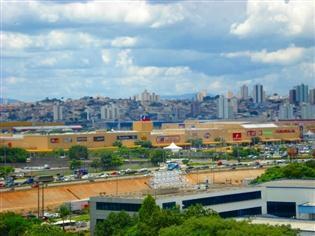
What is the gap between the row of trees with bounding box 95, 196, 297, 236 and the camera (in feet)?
104

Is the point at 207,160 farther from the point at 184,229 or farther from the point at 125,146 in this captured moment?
the point at 184,229

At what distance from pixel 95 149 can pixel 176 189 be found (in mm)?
68942

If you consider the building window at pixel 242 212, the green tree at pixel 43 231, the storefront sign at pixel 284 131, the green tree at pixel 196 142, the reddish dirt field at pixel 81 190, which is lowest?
the reddish dirt field at pixel 81 190

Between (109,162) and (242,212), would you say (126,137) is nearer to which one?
(109,162)

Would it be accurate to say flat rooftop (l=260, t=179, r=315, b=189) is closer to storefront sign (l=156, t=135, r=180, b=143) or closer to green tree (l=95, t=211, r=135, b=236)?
green tree (l=95, t=211, r=135, b=236)

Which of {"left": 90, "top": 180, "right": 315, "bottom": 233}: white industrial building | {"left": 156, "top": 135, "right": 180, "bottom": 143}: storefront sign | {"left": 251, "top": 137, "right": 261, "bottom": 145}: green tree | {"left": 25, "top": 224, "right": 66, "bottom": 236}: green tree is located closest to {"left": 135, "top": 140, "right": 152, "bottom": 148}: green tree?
{"left": 156, "top": 135, "right": 180, "bottom": 143}: storefront sign

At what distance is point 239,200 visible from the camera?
48.2 meters

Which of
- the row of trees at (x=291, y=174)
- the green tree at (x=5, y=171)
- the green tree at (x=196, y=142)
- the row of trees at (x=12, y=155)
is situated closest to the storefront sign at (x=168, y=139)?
the green tree at (x=196, y=142)

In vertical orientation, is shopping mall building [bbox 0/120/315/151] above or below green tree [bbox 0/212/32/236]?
above

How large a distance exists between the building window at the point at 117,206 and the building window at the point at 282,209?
8671 millimetres

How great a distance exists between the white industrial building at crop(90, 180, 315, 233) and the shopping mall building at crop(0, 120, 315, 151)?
66043 mm

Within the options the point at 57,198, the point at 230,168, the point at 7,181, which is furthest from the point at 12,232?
the point at 230,168

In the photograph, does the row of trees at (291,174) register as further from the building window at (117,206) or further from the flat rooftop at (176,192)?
the building window at (117,206)

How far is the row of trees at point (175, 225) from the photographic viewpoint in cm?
3181
